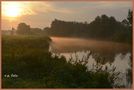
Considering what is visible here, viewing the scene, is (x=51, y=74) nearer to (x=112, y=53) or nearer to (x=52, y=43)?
(x=52, y=43)

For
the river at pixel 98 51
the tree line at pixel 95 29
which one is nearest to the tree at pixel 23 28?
the tree line at pixel 95 29

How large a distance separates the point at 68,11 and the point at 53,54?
1.28 feet

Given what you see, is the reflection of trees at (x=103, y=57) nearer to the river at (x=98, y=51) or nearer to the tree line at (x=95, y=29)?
the river at (x=98, y=51)

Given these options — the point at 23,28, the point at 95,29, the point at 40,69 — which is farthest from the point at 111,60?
the point at 23,28

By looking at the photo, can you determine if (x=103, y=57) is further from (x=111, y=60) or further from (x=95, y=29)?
(x=95, y=29)

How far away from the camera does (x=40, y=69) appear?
2.73 m

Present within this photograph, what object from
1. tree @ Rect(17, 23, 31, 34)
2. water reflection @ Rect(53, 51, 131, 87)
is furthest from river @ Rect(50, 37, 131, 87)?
tree @ Rect(17, 23, 31, 34)

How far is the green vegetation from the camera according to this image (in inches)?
107

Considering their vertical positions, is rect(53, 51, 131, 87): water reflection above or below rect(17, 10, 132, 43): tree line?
below

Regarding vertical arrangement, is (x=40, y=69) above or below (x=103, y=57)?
below

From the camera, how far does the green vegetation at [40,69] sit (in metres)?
2.72

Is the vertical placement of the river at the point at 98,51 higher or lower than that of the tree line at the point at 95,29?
lower

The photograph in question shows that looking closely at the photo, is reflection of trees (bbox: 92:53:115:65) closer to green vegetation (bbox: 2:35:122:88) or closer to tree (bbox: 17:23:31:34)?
green vegetation (bbox: 2:35:122:88)

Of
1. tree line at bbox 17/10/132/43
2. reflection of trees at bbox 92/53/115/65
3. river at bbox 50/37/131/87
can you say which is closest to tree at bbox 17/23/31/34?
tree line at bbox 17/10/132/43
